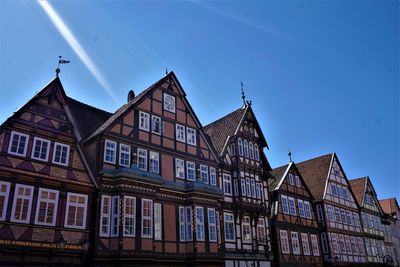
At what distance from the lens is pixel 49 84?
62.3ft

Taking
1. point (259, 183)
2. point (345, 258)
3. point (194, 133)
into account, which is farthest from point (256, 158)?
point (345, 258)

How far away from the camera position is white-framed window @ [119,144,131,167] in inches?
824

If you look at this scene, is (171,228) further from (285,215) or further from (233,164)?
(285,215)

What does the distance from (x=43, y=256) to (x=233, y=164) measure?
50.1ft

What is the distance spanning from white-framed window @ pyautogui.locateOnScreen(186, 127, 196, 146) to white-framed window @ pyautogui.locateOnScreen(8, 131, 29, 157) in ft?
35.3

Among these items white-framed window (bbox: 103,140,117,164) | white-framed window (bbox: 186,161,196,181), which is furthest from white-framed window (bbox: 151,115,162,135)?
white-framed window (bbox: 103,140,117,164)

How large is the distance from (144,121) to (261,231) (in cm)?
1239

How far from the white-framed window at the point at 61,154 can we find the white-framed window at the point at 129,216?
360cm

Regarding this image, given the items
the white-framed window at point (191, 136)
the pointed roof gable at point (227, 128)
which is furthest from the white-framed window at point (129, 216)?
the pointed roof gable at point (227, 128)

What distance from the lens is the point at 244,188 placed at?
27656 mm

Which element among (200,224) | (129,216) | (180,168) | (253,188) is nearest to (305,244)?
(253,188)

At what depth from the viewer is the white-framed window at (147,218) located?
19.7 metres

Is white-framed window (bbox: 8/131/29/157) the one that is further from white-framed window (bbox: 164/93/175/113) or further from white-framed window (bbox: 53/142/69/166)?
white-framed window (bbox: 164/93/175/113)

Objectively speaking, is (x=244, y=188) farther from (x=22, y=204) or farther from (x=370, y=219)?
(x=370, y=219)
